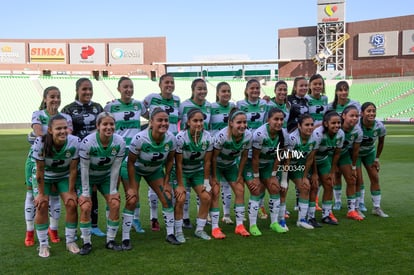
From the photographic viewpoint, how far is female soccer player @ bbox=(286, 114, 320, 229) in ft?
21.7

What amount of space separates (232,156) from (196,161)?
1.87ft

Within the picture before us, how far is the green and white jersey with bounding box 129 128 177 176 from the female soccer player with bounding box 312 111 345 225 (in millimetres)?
2364

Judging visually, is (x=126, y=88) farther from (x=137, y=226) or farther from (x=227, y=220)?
(x=227, y=220)

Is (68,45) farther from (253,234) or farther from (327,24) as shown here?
(253,234)

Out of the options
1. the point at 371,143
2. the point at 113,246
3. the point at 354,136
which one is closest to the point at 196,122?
the point at 113,246

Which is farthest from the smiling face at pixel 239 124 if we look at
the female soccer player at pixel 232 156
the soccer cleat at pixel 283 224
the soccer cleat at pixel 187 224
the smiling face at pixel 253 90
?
the soccer cleat at pixel 187 224

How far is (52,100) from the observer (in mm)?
5961

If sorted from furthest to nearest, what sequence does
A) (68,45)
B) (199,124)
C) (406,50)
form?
1. (68,45)
2. (406,50)
3. (199,124)

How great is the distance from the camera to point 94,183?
19.1ft

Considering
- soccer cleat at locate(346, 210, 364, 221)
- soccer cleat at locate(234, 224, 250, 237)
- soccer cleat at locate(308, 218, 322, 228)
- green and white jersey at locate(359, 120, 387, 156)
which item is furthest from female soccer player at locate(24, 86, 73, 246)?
green and white jersey at locate(359, 120, 387, 156)

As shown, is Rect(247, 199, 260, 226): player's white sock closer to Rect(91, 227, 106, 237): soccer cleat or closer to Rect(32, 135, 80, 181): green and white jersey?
Rect(91, 227, 106, 237): soccer cleat

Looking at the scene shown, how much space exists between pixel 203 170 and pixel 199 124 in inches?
30.6

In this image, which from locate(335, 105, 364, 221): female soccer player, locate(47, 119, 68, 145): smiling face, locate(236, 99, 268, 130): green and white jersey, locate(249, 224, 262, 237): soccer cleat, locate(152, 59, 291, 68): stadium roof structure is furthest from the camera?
locate(152, 59, 291, 68): stadium roof structure

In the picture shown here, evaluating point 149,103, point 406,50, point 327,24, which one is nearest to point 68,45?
point 327,24
